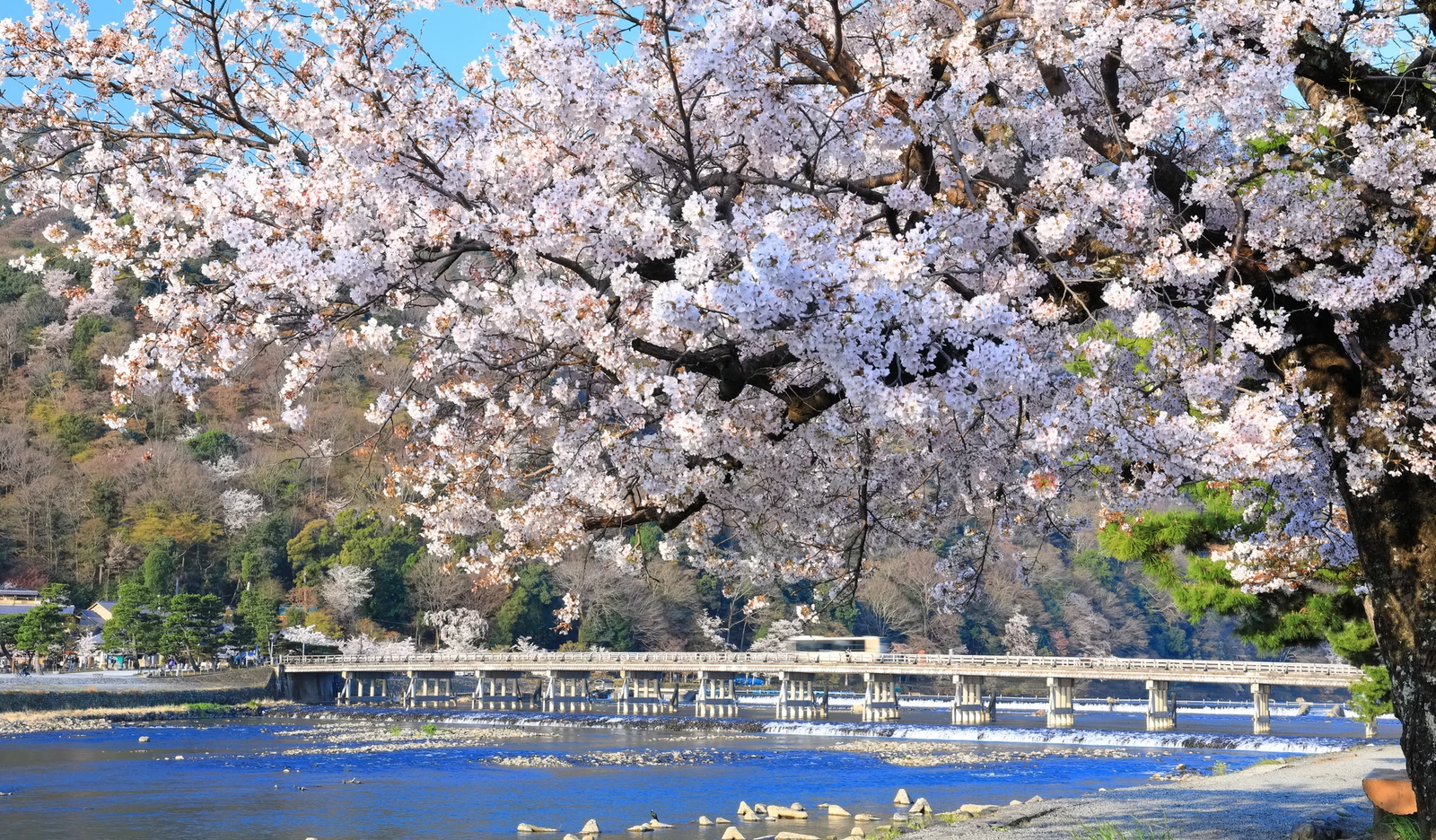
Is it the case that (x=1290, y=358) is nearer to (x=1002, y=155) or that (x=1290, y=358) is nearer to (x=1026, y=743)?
(x=1002, y=155)

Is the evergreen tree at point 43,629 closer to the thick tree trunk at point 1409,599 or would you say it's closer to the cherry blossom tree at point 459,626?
the cherry blossom tree at point 459,626

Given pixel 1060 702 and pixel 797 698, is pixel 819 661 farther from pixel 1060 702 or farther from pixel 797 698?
pixel 1060 702

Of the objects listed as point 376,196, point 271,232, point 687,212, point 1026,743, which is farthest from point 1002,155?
point 1026,743

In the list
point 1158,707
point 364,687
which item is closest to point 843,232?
point 1158,707

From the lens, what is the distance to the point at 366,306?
5.66 metres

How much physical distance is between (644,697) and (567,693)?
405cm

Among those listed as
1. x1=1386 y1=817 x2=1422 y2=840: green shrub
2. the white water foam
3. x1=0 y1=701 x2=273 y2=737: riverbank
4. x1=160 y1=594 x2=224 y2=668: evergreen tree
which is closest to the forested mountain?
x1=160 y1=594 x2=224 y2=668: evergreen tree

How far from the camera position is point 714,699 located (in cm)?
4834

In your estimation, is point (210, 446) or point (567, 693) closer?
point (210, 446)

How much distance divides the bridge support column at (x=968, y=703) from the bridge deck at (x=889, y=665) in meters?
0.53

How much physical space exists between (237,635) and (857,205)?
4429cm

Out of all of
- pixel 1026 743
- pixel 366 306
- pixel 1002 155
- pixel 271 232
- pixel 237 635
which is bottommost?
pixel 1026 743

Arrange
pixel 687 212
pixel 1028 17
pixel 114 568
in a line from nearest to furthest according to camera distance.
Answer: pixel 687 212, pixel 1028 17, pixel 114 568

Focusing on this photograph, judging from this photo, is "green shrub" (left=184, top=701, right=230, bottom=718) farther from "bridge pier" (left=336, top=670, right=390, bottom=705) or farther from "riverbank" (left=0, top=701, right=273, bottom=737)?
"bridge pier" (left=336, top=670, right=390, bottom=705)
